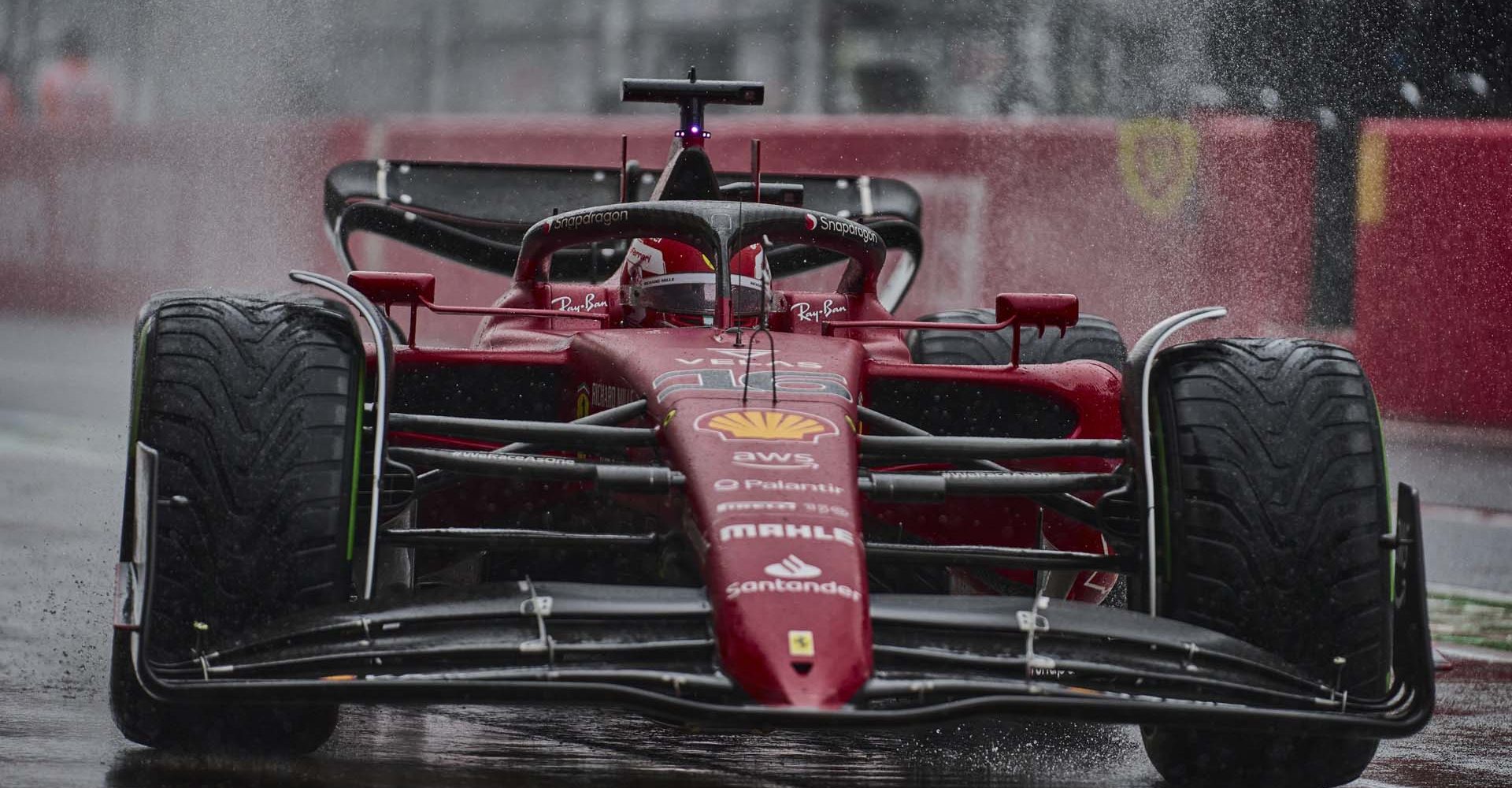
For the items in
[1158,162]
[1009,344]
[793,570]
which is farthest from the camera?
[1158,162]

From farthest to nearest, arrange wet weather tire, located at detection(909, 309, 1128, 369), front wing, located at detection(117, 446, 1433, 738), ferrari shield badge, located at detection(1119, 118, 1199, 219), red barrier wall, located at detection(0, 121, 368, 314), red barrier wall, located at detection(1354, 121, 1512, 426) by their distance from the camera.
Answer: red barrier wall, located at detection(0, 121, 368, 314), ferrari shield badge, located at detection(1119, 118, 1199, 219), red barrier wall, located at detection(1354, 121, 1512, 426), wet weather tire, located at detection(909, 309, 1128, 369), front wing, located at detection(117, 446, 1433, 738)

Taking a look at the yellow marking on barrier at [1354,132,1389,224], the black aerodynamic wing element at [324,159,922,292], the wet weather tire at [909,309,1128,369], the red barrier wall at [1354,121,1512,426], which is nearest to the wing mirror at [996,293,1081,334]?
the wet weather tire at [909,309,1128,369]

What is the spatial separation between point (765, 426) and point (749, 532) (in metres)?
0.39

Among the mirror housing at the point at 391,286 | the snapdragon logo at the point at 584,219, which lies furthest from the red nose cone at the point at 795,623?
the snapdragon logo at the point at 584,219

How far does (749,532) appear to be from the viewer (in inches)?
142

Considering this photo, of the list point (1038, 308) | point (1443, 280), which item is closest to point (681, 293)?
point (1038, 308)

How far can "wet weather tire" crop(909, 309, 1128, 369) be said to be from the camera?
6.73 m

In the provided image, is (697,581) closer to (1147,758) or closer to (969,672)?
(969,672)

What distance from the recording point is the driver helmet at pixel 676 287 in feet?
17.7

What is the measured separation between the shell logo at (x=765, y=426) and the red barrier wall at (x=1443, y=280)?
805 centimetres

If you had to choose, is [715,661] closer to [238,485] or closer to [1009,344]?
[238,485]

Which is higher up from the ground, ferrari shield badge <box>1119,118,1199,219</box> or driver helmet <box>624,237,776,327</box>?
ferrari shield badge <box>1119,118,1199,219</box>

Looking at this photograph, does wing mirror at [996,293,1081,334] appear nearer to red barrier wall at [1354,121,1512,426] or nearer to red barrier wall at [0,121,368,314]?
red barrier wall at [1354,121,1512,426]

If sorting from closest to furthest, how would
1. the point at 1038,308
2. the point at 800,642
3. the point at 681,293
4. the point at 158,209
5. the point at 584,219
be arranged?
the point at 800,642, the point at 1038,308, the point at 584,219, the point at 681,293, the point at 158,209
